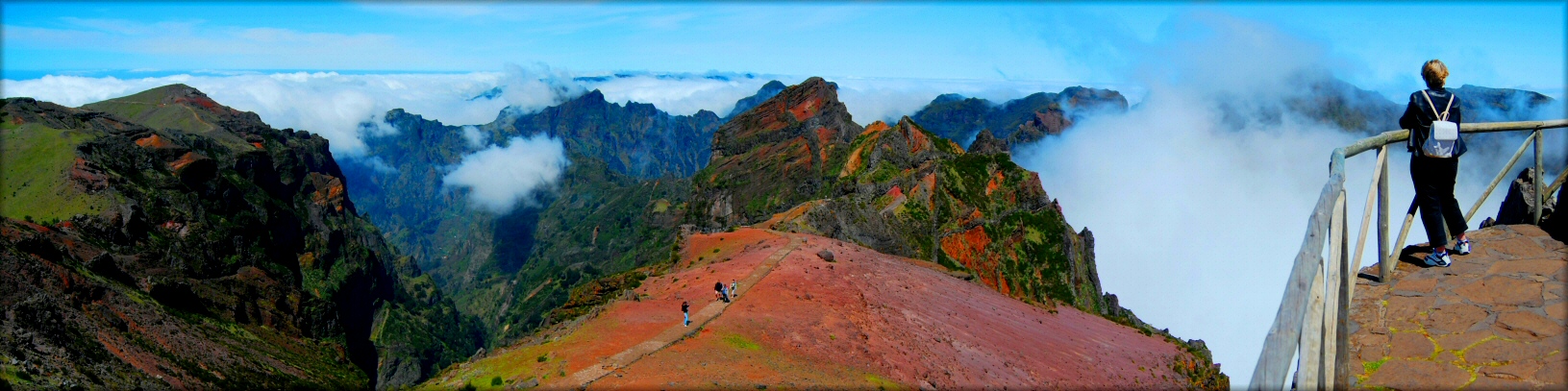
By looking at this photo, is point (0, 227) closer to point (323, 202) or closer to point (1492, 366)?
point (1492, 366)

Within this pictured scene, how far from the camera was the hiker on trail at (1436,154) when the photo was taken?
888 centimetres

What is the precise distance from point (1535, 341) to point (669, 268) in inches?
1439

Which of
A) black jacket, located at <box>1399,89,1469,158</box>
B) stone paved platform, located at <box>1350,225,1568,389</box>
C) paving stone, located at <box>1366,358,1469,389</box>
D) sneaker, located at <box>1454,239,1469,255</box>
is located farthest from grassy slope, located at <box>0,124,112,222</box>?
sneaker, located at <box>1454,239,1469,255</box>

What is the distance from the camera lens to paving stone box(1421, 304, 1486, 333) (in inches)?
331

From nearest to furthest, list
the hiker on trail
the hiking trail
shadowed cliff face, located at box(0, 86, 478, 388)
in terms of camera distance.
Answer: the hiker on trail
the hiking trail
shadowed cliff face, located at box(0, 86, 478, 388)

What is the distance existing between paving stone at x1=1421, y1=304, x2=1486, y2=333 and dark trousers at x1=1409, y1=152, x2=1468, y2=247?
4.28ft

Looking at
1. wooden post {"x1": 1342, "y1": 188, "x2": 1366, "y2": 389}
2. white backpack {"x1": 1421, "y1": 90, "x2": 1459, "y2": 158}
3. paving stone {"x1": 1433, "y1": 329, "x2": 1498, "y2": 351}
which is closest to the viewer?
wooden post {"x1": 1342, "y1": 188, "x2": 1366, "y2": 389}

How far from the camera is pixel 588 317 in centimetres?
2847

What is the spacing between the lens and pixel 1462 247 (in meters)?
9.93

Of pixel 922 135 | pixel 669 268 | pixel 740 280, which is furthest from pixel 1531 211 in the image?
pixel 922 135

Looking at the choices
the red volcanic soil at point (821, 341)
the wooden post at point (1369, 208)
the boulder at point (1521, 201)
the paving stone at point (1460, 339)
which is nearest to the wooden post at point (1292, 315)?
the wooden post at point (1369, 208)

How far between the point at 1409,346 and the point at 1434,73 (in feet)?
11.2

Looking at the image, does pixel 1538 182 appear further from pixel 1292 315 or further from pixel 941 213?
pixel 941 213

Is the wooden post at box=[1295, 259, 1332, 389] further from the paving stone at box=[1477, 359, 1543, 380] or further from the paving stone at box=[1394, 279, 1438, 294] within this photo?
the paving stone at box=[1394, 279, 1438, 294]
